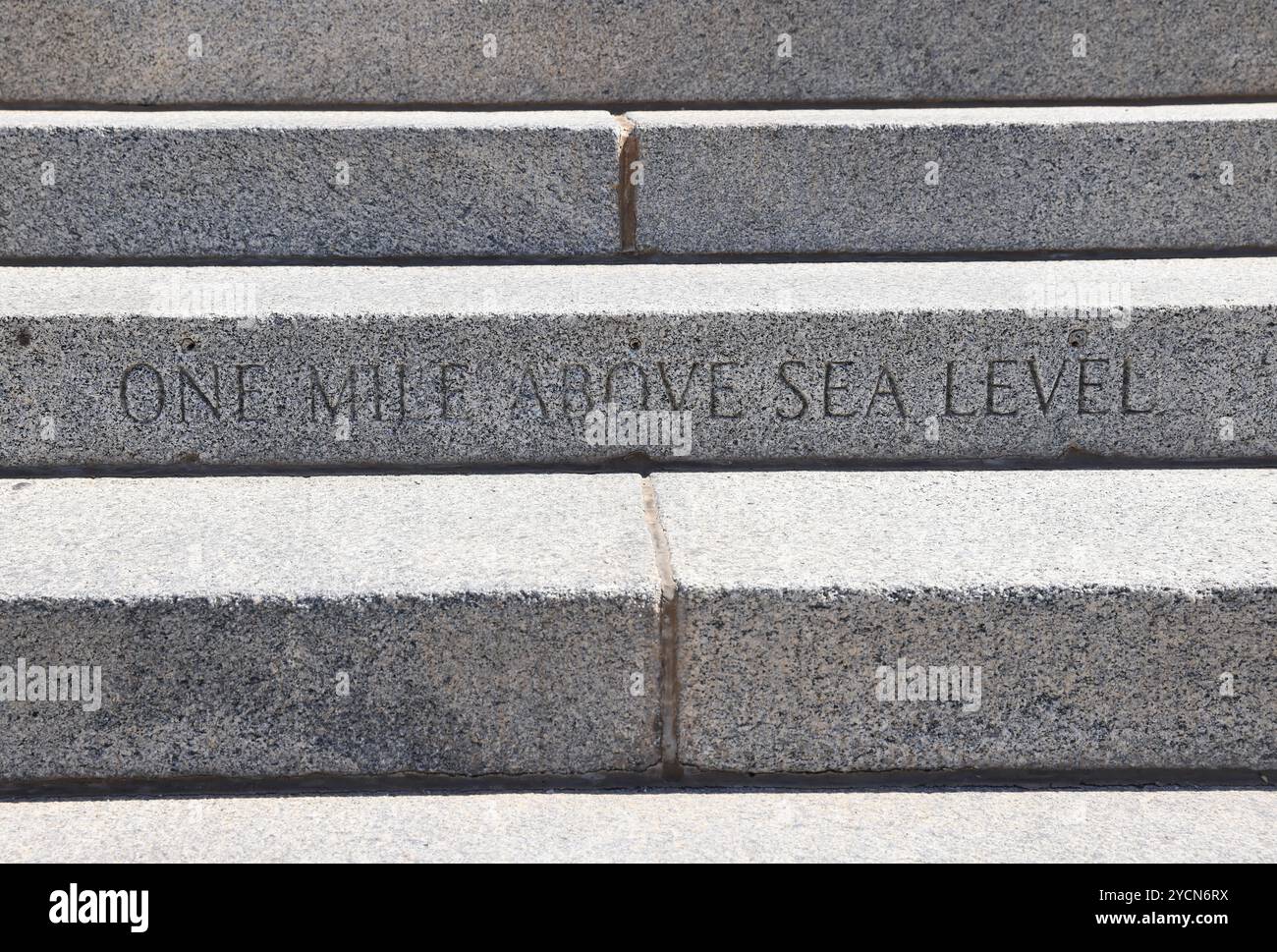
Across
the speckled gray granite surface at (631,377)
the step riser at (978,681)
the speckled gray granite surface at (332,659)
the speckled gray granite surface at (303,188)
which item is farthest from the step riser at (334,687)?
the speckled gray granite surface at (303,188)

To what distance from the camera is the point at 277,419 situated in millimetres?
2516

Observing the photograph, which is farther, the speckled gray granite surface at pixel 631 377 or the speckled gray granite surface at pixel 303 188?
the speckled gray granite surface at pixel 303 188

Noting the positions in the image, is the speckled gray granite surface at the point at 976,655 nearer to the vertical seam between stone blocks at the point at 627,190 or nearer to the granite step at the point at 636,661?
the granite step at the point at 636,661

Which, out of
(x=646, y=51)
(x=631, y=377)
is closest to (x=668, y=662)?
(x=631, y=377)

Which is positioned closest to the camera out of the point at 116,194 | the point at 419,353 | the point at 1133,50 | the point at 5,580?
the point at 5,580

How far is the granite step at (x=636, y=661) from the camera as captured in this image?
6.43 feet

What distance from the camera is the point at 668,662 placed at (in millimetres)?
2010

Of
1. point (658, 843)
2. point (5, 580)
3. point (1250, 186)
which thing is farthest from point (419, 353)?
point (1250, 186)

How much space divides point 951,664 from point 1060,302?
0.92 m

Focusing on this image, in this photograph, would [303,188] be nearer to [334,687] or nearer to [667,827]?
[334,687]

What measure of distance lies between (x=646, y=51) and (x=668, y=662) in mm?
2065

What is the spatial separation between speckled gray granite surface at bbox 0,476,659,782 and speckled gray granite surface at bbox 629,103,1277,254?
1.29 m

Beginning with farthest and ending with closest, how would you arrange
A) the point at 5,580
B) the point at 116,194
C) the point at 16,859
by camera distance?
the point at 116,194 → the point at 5,580 → the point at 16,859

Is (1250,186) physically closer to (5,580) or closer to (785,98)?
(785,98)
